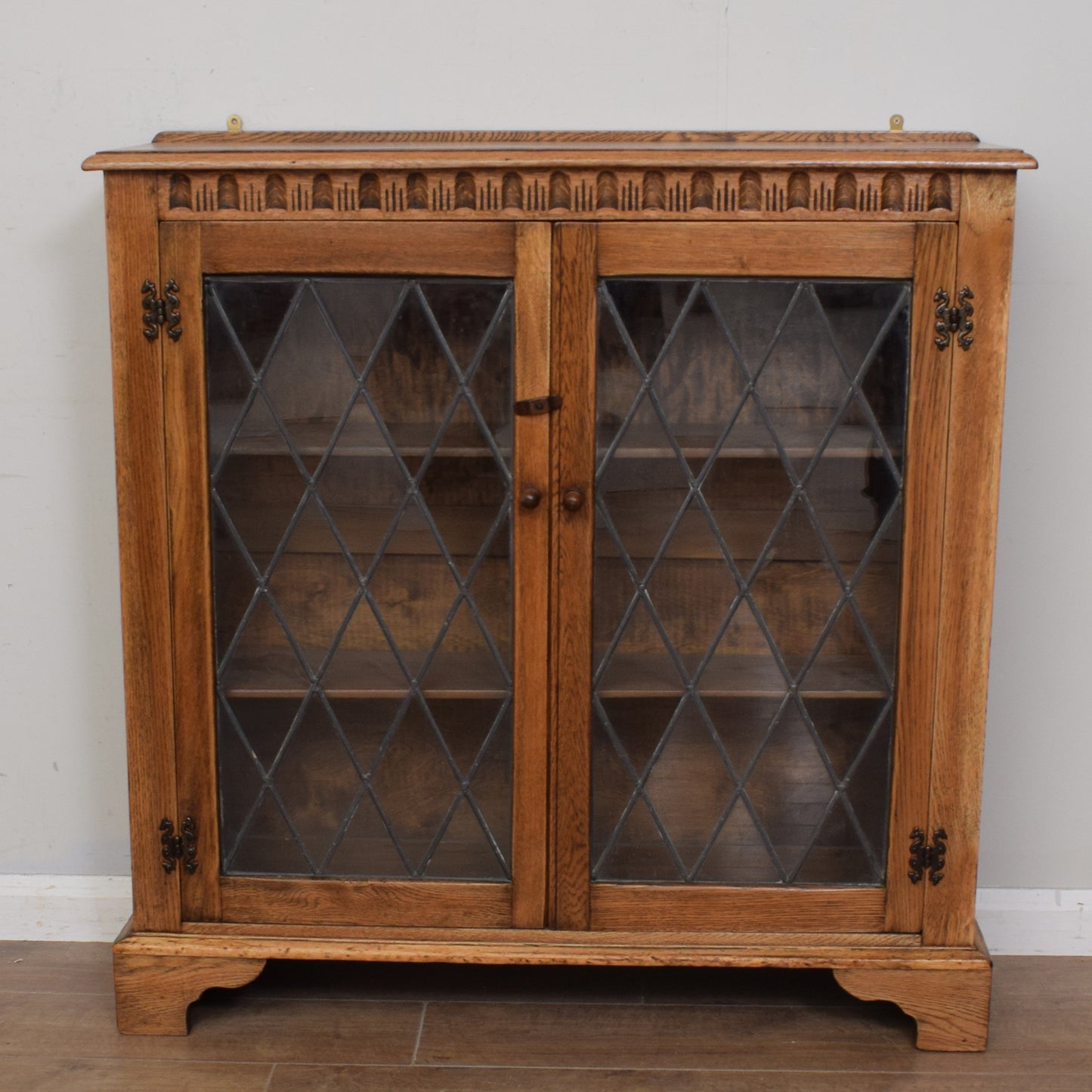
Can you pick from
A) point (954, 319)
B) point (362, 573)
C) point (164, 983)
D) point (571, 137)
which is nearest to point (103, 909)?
point (164, 983)

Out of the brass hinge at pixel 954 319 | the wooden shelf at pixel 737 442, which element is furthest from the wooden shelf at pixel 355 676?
the brass hinge at pixel 954 319

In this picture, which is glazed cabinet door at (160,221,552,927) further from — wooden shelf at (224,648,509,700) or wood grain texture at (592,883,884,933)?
wood grain texture at (592,883,884,933)

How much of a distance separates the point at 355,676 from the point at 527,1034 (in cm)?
54

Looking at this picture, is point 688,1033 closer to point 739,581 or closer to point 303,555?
point 739,581

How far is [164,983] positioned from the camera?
1.76 metres

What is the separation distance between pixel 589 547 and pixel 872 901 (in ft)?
1.97

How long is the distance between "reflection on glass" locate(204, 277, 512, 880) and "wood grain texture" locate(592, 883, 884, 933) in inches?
6.6

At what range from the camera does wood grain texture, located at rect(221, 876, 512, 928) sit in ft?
5.70

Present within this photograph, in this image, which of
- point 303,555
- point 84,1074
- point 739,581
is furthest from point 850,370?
point 84,1074

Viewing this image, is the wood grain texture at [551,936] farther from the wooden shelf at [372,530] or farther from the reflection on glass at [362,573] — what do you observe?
the wooden shelf at [372,530]

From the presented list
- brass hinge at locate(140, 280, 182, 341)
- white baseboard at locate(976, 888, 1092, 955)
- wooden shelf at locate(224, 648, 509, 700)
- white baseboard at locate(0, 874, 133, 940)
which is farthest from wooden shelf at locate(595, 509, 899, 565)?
white baseboard at locate(0, 874, 133, 940)

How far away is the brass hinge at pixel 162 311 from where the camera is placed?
1.63 m

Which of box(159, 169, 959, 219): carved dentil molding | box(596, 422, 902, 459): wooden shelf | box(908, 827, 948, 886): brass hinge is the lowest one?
box(908, 827, 948, 886): brass hinge

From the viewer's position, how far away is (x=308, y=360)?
5.44 ft
